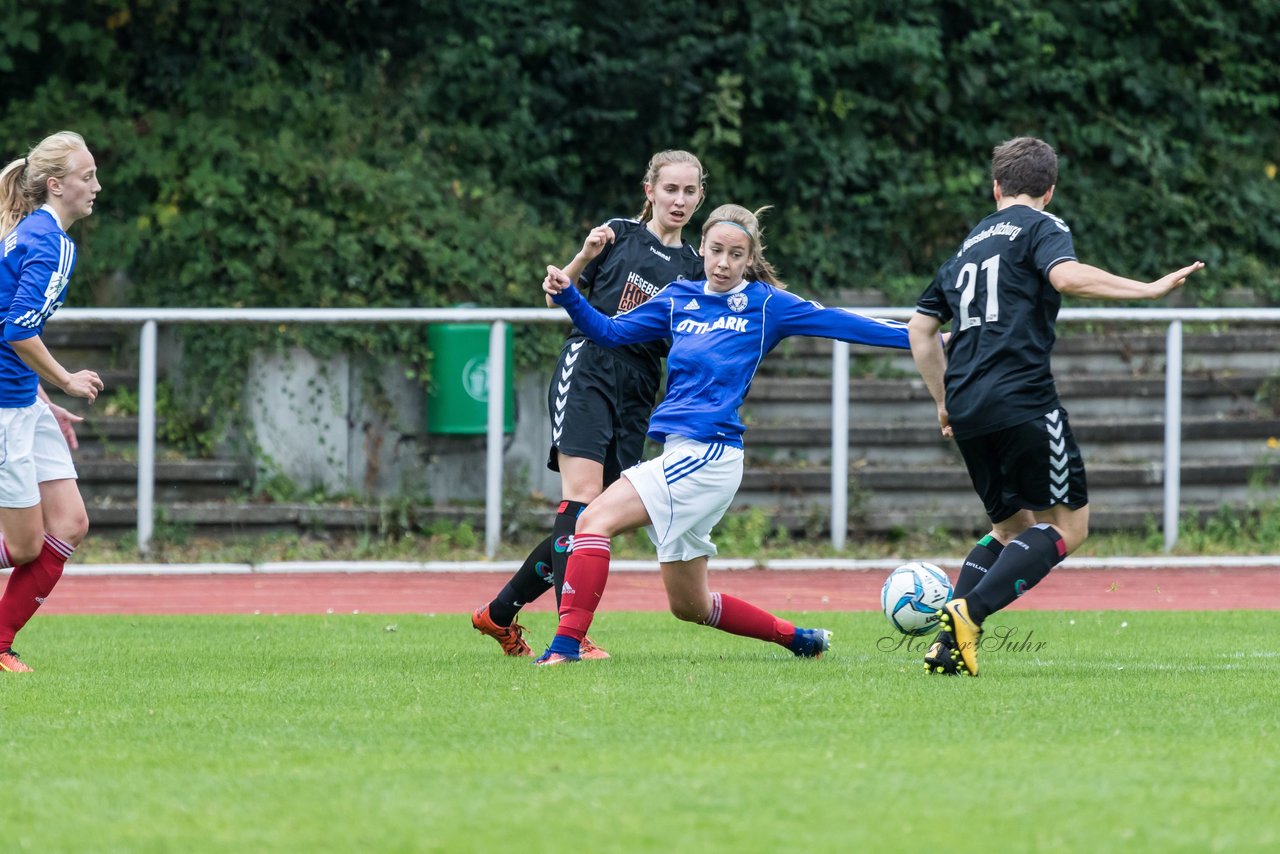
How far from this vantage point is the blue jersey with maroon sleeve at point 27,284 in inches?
257

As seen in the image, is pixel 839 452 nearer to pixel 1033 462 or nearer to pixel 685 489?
pixel 1033 462

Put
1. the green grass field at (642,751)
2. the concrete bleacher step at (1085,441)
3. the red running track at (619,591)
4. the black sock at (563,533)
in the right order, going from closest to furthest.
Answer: the green grass field at (642,751) → the black sock at (563,533) → the red running track at (619,591) → the concrete bleacher step at (1085,441)

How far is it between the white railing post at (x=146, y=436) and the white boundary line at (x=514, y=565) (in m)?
0.35

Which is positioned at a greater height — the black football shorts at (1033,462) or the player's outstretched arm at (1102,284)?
the player's outstretched arm at (1102,284)

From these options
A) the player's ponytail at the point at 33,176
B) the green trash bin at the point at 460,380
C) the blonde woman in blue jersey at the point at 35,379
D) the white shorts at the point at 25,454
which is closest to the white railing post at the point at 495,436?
the green trash bin at the point at 460,380

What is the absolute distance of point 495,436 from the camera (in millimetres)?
12648

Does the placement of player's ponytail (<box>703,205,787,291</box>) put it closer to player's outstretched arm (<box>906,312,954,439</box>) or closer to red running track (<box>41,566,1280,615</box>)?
player's outstretched arm (<box>906,312,954,439</box>)

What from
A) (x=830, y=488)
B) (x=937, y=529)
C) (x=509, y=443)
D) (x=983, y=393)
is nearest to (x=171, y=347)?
(x=509, y=443)

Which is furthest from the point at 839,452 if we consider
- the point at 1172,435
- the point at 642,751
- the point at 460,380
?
the point at 642,751

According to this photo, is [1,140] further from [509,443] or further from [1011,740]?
[1011,740]

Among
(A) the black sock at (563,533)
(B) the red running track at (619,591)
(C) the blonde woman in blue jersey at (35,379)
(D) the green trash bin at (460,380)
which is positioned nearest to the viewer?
(C) the blonde woman in blue jersey at (35,379)

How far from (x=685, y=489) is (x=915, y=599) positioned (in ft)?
3.86

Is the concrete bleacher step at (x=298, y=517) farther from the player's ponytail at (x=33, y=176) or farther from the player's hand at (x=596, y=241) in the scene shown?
the player's ponytail at (x=33, y=176)

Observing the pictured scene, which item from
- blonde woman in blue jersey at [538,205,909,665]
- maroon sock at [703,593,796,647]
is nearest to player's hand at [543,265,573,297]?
blonde woman in blue jersey at [538,205,909,665]
